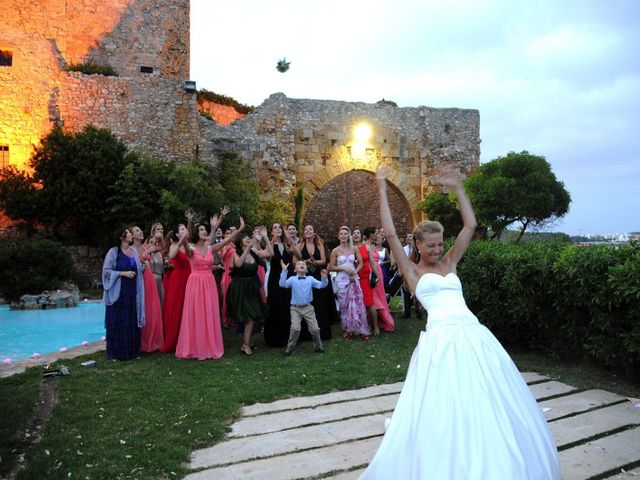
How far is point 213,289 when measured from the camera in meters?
7.35

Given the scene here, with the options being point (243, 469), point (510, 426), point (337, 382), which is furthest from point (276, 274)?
point (510, 426)

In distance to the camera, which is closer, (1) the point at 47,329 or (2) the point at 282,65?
(1) the point at 47,329

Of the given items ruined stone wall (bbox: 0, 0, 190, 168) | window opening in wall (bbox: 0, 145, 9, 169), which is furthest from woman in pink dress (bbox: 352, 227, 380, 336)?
window opening in wall (bbox: 0, 145, 9, 169)

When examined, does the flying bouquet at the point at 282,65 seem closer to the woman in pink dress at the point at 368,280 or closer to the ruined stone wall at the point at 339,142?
the ruined stone wall at the point at 339,142

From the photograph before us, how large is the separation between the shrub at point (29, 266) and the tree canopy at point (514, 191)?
14207mm

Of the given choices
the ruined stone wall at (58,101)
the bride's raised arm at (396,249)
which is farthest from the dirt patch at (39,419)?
the ruined stone wall at (58,101)

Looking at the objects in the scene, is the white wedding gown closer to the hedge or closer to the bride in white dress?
the bride in white dress

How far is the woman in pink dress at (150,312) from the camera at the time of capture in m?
7.79

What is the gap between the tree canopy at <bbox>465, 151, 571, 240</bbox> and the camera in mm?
18625

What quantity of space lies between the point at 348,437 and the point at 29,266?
13235 mm

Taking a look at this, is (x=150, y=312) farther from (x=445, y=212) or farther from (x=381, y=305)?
(x=445, y=212)

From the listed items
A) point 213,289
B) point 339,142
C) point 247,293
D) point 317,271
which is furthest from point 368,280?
point 339,142

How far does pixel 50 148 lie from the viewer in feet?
56.0

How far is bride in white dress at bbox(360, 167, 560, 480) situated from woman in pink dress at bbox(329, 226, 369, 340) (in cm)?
539
